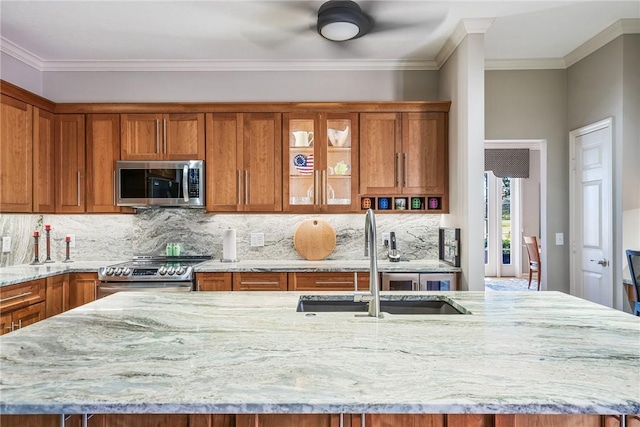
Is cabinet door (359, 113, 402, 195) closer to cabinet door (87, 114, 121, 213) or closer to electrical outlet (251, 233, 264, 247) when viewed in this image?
→ electrical outlet (251, 233, 264, 247)

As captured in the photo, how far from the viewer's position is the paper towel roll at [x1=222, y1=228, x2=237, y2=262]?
377 centimetres

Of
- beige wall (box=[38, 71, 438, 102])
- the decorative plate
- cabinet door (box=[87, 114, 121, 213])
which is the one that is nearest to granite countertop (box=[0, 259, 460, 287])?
cabinet door (box=[87, 114, 121, 213])

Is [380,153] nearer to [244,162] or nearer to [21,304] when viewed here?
[244,162]

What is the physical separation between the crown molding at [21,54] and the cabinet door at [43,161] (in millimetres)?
594

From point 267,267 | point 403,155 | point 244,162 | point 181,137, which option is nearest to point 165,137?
point 181,137

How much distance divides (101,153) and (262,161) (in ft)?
4.91

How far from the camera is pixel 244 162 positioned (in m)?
3.75

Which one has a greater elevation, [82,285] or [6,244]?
[6,244]

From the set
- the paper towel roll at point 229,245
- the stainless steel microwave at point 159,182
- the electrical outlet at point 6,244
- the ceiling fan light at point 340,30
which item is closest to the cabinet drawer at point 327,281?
the paper towel roll at point 229,245

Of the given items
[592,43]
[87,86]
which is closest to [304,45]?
[87,86]

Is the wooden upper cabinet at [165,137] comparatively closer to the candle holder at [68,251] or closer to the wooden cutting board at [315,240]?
the candle holder at [68,251]

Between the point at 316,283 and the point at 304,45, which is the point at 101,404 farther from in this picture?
the point at 304,45

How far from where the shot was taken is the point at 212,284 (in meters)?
3.45

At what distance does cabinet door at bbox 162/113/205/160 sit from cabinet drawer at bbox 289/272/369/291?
146cm
